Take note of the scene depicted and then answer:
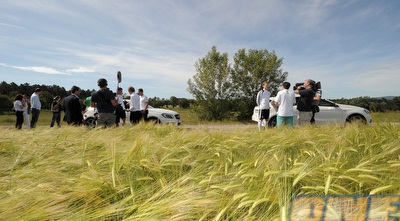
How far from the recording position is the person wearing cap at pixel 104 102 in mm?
5789

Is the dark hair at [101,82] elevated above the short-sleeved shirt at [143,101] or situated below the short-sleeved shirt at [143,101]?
above

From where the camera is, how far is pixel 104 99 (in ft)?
19.2

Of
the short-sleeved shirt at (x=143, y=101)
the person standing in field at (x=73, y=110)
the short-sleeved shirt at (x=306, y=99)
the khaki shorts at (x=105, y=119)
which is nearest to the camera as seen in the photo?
the khaki shorts at (x=105, y=119)

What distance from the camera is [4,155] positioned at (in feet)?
7.30

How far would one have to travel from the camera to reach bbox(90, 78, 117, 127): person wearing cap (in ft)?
19.0

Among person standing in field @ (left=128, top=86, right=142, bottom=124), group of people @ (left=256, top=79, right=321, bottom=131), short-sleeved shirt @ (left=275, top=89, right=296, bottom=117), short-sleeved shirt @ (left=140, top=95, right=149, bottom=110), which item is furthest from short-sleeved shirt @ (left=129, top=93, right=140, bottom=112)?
short-sleeved shirt @ (left=275, top=89, right=296, bottom=117)

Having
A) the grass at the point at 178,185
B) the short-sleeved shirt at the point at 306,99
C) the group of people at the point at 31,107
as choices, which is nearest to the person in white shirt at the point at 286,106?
the short-sleeved shirt at the point at 306,99

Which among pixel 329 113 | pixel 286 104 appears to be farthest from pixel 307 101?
pixel 329 113

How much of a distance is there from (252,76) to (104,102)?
15.4 metres

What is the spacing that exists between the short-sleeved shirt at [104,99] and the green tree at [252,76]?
561 inches

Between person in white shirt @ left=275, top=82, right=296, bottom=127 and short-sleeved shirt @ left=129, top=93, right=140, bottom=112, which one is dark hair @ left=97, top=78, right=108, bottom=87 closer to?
short-sleeved shirt @ left=129, top=93, right=140, bottom=112

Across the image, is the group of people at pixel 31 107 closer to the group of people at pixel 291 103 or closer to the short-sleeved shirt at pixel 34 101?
the short-sleeved shirt at pixel 34 101

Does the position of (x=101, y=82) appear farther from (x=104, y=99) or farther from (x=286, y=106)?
(x=286, y=106)

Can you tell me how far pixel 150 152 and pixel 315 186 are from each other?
1333 mm
